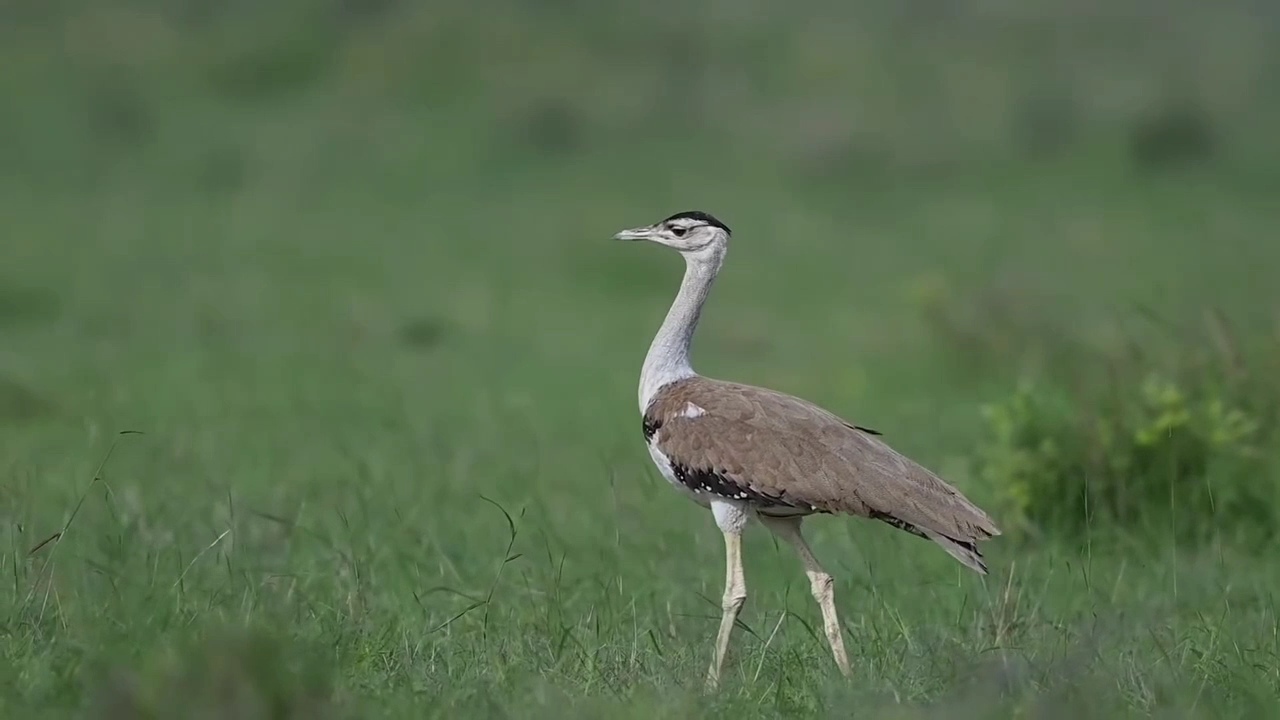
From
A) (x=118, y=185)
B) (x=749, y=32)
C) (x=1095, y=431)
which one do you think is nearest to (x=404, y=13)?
(x=749, y=32)

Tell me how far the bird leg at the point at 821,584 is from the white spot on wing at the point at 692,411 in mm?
273

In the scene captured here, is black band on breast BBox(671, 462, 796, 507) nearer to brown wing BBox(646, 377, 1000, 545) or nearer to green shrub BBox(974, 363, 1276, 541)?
brown wing BBox(646, 377, 1000, 545)

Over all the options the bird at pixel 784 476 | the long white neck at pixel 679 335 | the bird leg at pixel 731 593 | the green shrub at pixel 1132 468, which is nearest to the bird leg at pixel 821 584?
the bird at pixel 784 476

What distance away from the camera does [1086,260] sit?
1212cm

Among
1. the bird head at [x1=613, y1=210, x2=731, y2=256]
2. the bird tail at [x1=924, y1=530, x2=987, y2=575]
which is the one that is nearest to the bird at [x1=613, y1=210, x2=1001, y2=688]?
the bird tail at [x1=924, y1=530, x2=987, y2=575]

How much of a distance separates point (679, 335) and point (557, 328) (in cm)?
562

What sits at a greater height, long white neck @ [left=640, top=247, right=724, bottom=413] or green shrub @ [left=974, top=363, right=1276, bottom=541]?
long white neck @ [left=640, top=247, right=724, bottom=413]

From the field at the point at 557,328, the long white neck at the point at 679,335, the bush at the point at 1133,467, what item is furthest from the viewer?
the bush at the point at 1133,467

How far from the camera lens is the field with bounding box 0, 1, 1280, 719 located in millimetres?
3926

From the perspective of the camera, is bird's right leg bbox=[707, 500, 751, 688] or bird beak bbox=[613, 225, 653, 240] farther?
bird beak bbox=[613, 225, 653, 240]

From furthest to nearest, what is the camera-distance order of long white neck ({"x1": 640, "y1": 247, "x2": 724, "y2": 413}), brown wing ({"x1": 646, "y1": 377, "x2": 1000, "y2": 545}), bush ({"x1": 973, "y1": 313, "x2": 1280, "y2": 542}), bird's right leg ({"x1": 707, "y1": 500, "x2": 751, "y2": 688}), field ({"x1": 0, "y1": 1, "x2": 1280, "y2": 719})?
bush ({"x1": 973, "y1": 313, "x2": 1280, "y2": 542}), long white neck ({"x1": 640, "y1": 247, "x2": 724, "y2": 413}), bird's right leg ({"x1": 707, "y1": 500, "x2": 751, "y2": 688}), brown wing ({"x1": 646, "y1": 377, "x2": 1000, "y2": 545}), field ({"x1": 0, "y1": 1, "x2": 1280, "y2": 719})

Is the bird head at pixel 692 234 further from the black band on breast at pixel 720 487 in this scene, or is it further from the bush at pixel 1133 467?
the bush at pixel 1133 467

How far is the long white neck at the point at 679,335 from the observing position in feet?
14.7

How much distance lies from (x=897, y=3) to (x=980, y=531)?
1658cm
